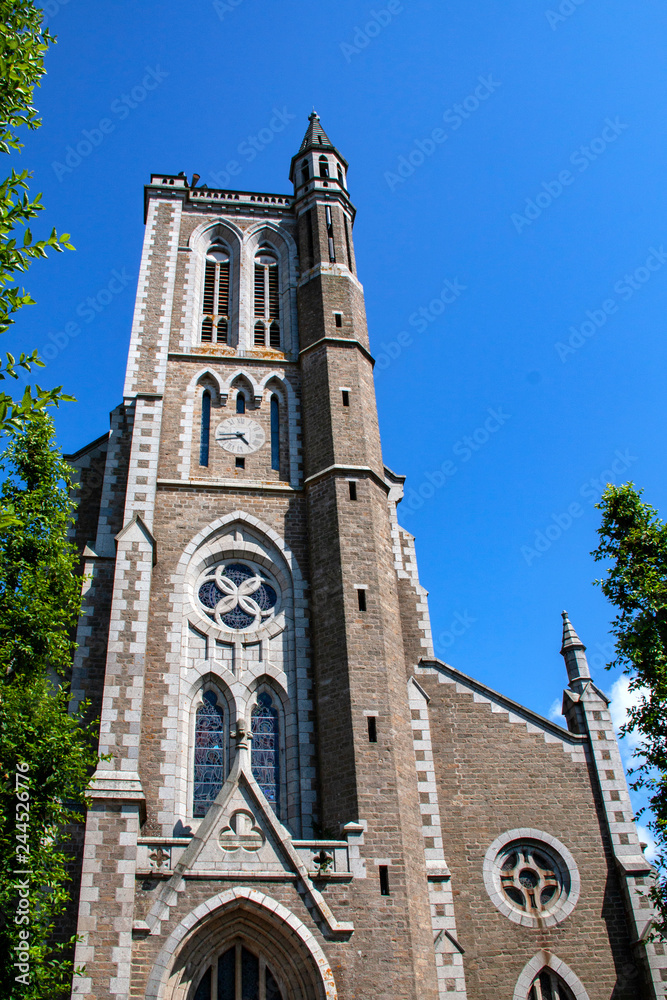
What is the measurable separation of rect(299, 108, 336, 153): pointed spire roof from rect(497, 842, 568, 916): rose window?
22031 millimetres

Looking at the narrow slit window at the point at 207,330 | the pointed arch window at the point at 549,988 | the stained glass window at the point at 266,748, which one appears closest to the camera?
the pointed arch window at the point at 549,988

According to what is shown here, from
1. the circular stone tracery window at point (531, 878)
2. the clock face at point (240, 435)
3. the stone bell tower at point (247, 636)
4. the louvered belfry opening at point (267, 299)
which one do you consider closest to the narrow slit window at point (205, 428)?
the stone bell tower at point (247, 636)

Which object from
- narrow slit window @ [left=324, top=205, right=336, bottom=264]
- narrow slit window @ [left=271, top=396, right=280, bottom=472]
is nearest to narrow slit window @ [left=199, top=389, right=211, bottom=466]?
narrow slit window @ [left=271, top=396, right=280, bottom=472]

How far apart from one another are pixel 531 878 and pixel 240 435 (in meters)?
12.4

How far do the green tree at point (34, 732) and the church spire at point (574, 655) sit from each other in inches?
440

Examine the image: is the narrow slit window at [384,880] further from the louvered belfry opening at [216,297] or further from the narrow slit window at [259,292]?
the narrow slit window at [259,292]

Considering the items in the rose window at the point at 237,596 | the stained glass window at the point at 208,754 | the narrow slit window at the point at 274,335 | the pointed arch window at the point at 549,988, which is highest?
the narrow slit window at the point at 274,335

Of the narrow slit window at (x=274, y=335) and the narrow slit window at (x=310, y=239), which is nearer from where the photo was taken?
the narrow slit window at (x=274, y=335)

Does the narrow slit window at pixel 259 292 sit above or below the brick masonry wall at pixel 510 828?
above

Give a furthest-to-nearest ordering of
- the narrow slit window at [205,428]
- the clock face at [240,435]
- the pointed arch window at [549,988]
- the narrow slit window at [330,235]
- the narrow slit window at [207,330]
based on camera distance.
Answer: the narrow slit window at [330,235] < the narrow slit window at [207,330] < the clock face at [240,435] < the narrow slit window at [205,428] < the pointed arch window at [549,988]

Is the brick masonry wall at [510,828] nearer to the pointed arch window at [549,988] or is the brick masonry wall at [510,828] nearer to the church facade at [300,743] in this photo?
the church facade at [300,743]

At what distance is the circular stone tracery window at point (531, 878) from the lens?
17703 mm

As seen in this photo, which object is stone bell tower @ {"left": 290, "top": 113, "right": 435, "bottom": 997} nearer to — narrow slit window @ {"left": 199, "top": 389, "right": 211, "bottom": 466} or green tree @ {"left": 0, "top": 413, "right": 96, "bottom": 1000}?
narrow slit window @ {"left": 199, "top": 389, "right": 211, "bottom": 466}

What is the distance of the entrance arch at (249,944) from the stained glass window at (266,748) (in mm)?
2899
